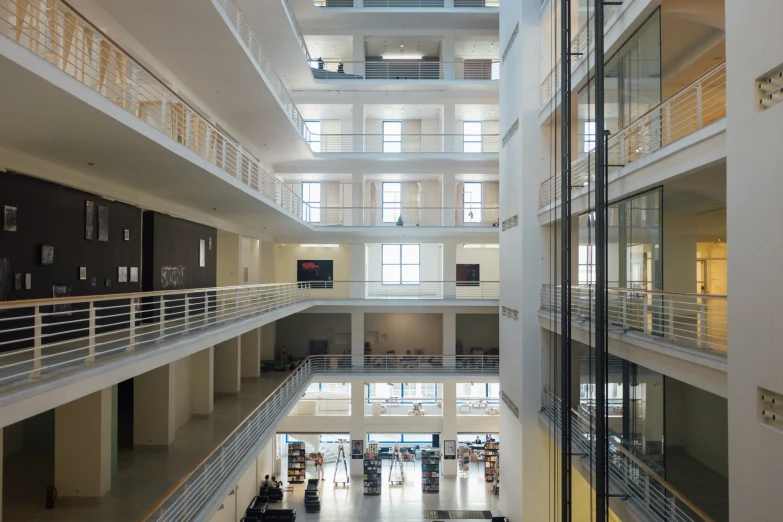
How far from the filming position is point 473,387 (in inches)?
568

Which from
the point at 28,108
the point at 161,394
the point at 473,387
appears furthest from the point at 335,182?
the point at 28,108

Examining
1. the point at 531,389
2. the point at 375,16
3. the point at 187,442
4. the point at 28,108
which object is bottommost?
the point at 187,442

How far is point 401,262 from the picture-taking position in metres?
14.2

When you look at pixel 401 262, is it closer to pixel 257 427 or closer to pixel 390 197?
pixel 390 197

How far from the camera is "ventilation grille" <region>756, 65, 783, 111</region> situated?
276cm

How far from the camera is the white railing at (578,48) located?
527cm

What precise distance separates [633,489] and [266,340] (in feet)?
31.9

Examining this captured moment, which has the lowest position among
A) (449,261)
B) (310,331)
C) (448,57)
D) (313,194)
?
(310,331)

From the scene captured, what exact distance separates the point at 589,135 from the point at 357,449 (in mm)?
8897

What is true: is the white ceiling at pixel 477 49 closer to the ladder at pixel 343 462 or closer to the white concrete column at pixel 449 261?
the white concrete column at pixel 449 261

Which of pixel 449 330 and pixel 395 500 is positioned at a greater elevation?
pixel 449 330

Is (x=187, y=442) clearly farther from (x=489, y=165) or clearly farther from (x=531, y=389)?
(x=489, y=165)

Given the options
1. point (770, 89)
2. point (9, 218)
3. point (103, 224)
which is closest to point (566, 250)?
point (770, 89)

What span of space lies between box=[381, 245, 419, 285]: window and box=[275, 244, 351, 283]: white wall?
1079 mm
